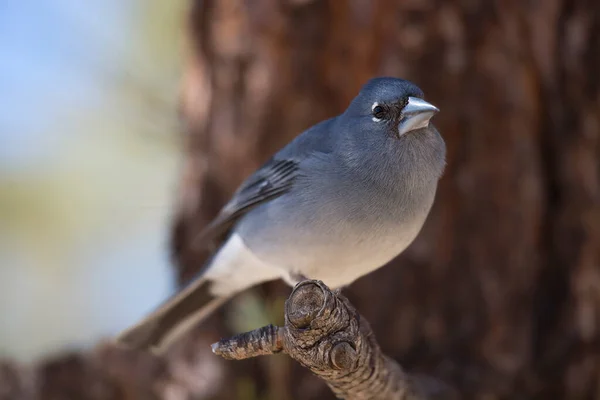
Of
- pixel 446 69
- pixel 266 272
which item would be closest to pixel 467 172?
pixel 446 69

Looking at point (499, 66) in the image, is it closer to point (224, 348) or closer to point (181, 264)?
point (181, 264)

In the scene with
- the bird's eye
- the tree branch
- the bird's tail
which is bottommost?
the bird's tail

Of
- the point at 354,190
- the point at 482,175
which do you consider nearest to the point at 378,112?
the point at 354,190

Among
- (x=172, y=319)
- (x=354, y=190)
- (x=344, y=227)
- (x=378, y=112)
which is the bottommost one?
(x=172, y=319)

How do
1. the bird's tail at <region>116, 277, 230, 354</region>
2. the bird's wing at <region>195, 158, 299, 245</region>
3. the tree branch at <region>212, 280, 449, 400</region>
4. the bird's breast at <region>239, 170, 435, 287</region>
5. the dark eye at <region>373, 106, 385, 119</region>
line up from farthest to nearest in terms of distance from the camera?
the bird's tail at <region>116, 277, 230, 354</region>
the bird's wing at <region>195, 158, 299, 245</region>
the dark eye at <region>373, 106, 385, 119</region>
the bird's breast at <region>239, 170, 435, 287</region>
the tree branch at <region>212, 280, 449, 400</region>

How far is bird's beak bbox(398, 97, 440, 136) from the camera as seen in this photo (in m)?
3.08

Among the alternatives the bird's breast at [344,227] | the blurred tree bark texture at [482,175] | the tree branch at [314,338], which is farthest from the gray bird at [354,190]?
the blurred tree bark texture at [482,175]

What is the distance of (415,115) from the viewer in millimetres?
3133

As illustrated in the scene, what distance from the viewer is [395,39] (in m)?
4.97

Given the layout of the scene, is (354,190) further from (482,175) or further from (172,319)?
(482,175)

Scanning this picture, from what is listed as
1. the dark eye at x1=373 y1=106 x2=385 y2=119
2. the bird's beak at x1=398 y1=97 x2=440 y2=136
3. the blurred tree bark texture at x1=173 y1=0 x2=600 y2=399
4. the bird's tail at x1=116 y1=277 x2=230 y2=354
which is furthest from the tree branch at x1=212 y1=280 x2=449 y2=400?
the blurred tree bark texture at x1=173 y1=0 x2=600 y2=399

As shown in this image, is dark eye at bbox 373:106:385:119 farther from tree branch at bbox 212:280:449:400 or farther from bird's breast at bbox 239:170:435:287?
tree branch at bbox 212:280:449:400

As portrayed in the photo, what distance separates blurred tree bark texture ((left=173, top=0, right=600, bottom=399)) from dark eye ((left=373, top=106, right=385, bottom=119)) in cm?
169

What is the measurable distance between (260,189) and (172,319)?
0.93m
